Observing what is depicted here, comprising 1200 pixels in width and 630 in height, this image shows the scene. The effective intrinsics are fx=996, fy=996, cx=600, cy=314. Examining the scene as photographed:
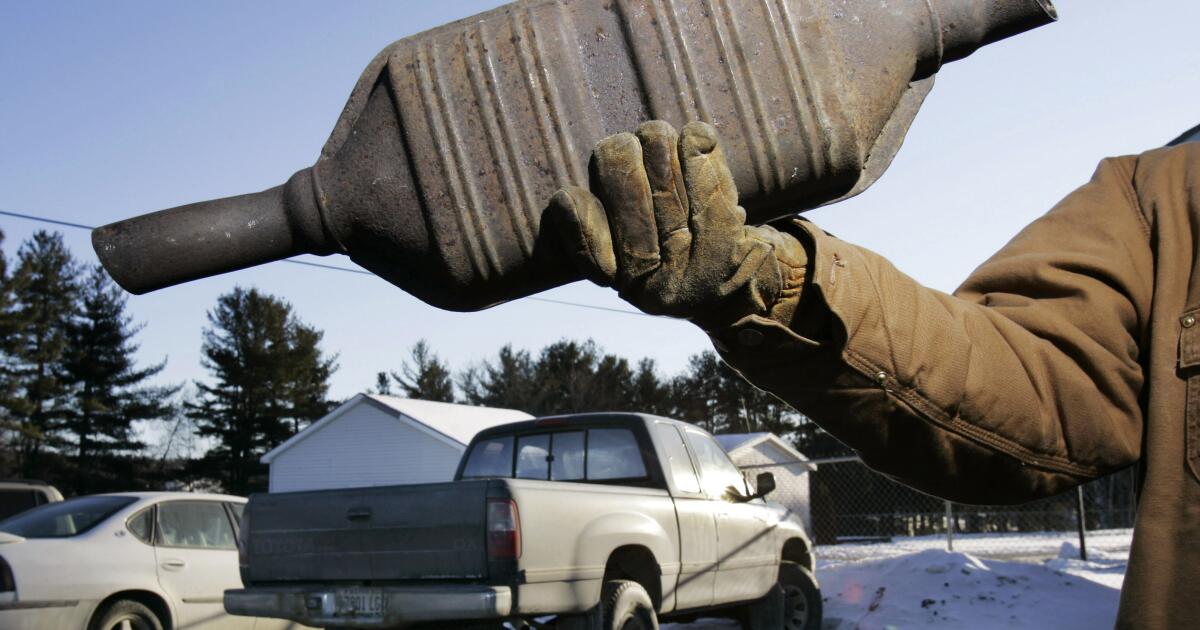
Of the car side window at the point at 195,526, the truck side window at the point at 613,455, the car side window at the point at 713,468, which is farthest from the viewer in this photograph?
the car side window at the point at 195,526

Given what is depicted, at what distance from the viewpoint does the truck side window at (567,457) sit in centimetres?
711

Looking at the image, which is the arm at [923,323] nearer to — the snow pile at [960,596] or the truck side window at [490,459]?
the truck side window at [490,459]

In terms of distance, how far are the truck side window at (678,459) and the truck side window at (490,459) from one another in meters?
1.15

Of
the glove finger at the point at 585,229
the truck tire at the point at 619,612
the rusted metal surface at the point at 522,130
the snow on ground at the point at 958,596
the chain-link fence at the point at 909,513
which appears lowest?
the chain-link fence at the point at 909,513

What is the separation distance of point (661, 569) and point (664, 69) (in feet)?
17.4

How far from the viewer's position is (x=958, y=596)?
30.6 ft

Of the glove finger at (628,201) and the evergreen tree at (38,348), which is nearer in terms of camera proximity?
the glove finger at (628,201)

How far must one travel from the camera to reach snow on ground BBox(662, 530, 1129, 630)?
339 inches

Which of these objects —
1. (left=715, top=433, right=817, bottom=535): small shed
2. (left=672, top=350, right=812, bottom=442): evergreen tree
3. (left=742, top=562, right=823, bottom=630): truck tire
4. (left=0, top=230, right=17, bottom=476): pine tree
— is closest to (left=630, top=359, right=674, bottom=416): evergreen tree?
(left=672, top=350, right=812, bottom=442): evergreen tree

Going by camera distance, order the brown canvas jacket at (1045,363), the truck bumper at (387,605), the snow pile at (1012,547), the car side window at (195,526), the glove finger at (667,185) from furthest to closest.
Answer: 1. the snow pile at (1012,547)
2. the car side window at (195,526)
3. the truck bumper at (387,605)
4. the brown canvas jacket at (1045,363)
5. the glove finger at (667,185)

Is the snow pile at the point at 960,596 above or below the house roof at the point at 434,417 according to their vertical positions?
below

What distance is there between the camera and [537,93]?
1.62 m

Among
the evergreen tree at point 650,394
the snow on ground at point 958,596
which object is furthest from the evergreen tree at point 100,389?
the snow on ground at point 958,596

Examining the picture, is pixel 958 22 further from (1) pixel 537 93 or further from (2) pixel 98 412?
(2) pixel 98 412
